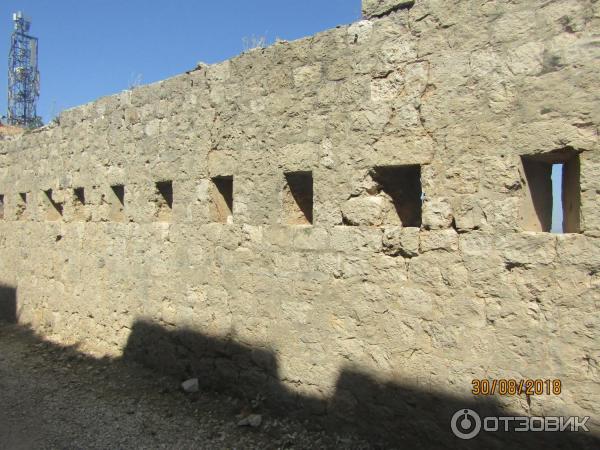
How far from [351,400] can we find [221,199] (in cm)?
196

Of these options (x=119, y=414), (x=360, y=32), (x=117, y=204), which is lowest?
(x=119, y=414)

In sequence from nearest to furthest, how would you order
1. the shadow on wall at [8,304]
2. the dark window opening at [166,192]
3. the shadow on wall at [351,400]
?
the shadow on wall at [351,400], the dark window opening at [166,192], the shadow on wall at [8,304]

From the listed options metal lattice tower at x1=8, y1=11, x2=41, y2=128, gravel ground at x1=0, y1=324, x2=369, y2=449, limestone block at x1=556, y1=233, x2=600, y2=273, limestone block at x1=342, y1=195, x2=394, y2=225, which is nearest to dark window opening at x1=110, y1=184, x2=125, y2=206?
gravel ground at x1=0, y1=324, x2=369, y2=449

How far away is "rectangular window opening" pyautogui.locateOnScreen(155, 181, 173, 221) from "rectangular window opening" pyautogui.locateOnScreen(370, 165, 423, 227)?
7.62 ft

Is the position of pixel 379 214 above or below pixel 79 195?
below

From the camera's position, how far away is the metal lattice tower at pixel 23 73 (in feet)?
94.2

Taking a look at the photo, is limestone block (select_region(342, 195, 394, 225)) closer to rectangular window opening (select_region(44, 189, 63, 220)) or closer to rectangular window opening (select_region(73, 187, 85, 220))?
rectangular window opening (select_region(73, 187, 85, 220))

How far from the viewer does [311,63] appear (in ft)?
10.8

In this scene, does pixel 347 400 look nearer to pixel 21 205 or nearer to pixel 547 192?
pixel 547 192

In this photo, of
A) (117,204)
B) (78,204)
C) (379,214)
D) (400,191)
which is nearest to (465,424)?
(379,214)

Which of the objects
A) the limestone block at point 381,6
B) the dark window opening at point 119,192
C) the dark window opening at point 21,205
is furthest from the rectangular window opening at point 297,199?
the dark window opening at point 21,205

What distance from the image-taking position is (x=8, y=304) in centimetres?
665

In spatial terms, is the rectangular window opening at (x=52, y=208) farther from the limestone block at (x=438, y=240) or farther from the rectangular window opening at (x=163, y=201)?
the limestone block at (x=438, y=240)
